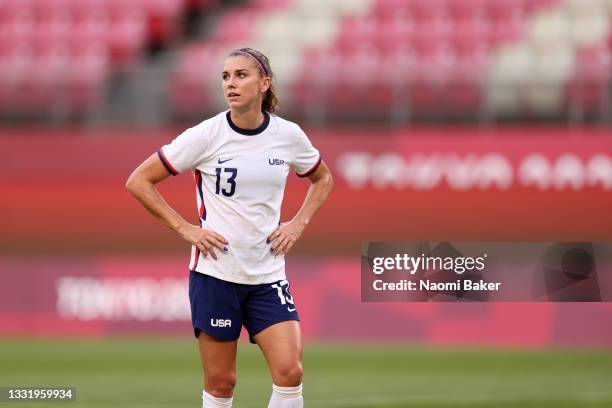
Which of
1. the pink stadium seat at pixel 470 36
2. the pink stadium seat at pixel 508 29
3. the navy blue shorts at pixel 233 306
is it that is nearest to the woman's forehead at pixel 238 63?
the navy blue shorts at pixel 233 306

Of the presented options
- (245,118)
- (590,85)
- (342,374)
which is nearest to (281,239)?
(245,118)

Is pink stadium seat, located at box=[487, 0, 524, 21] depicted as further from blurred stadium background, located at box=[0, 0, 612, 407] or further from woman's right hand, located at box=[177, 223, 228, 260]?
woman's right hand, located at box=[177, 223, 228, 260]

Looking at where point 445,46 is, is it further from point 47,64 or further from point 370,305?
point 47,64

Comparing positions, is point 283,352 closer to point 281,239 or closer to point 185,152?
point 281,239

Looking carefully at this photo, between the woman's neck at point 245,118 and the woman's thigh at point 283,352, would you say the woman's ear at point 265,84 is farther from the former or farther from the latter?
the woman's thigh at point 283,352

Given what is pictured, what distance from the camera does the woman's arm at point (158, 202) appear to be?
6957mm

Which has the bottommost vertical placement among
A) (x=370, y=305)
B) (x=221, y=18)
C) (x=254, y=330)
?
(x=254, y=330)

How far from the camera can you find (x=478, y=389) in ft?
39.4

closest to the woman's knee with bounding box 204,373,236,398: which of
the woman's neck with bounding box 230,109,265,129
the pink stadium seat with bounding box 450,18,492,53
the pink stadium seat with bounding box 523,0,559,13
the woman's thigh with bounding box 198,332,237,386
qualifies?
the woman's thigh with bounding box 198,332,237,386

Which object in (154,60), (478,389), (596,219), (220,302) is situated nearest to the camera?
(220,302)

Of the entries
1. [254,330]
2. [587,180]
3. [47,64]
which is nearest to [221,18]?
[47,64]

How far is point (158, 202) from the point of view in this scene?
7051 mm

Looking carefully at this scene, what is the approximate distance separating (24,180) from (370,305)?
5179 mm

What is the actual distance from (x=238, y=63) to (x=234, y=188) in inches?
27.5
